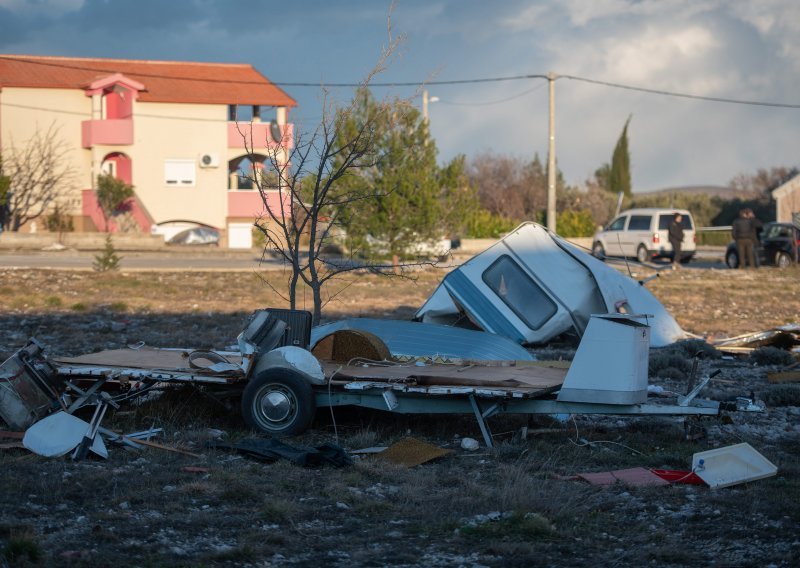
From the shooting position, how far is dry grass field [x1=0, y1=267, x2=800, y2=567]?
489 centimetres

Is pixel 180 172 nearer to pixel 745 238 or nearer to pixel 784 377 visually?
pixel 745 238

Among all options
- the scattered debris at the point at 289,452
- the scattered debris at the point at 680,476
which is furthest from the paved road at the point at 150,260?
the scattered debris at the point at 680,476

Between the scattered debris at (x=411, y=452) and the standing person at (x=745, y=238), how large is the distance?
24781 mm

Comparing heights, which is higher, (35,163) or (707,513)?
(35,163)

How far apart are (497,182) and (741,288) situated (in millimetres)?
39497

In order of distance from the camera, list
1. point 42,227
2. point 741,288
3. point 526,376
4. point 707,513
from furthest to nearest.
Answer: point 42,227
point 741,288
point 526,376
point 707,513

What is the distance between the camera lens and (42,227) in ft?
143

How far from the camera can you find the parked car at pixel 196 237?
45094 millimetres

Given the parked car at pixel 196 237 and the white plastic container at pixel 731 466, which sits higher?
the parked car at pixel 196 237

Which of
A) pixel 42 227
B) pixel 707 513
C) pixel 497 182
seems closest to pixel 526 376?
pixel 707 513

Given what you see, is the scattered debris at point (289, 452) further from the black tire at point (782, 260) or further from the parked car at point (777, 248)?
the black tire at point (782, 260)

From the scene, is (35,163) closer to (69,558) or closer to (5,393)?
(5,393)

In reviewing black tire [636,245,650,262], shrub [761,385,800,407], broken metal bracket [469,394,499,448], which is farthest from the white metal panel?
broken metal bracket [469,394,499,448]

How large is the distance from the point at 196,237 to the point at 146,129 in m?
5.76
